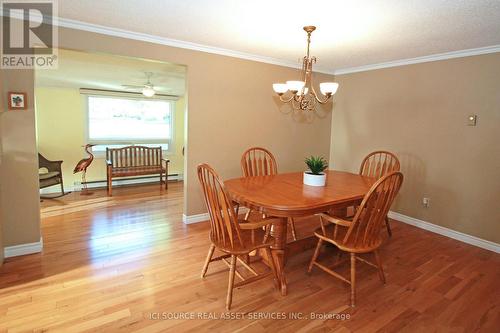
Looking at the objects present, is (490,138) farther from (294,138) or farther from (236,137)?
(236,137)

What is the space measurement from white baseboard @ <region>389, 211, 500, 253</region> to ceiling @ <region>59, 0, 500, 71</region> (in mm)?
2119

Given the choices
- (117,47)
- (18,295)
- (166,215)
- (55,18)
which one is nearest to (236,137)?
(166,215)

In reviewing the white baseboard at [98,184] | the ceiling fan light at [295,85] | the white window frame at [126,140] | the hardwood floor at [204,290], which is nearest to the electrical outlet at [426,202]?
the hardwood floor at [204,290]

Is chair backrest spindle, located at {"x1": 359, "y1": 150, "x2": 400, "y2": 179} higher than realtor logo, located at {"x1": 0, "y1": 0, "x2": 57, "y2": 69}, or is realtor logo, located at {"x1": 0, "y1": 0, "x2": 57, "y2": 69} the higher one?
realtor logo, located at {"x1": 0, "y1": 0, "x2": 57, "y2": 69}

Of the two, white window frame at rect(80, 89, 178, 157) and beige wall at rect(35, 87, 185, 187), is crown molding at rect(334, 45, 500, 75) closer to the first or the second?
white window frame at rect(80, 89, 178, 157)

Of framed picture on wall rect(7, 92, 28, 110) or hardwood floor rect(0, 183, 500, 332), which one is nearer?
hardwood floor rect(0, 183, 500, 332)

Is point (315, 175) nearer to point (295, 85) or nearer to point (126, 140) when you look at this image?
point (295, 85)

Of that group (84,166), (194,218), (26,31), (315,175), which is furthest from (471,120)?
(84,166)

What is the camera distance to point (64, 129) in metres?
5.49

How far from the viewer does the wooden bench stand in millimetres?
5262

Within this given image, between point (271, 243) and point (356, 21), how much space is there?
200cm

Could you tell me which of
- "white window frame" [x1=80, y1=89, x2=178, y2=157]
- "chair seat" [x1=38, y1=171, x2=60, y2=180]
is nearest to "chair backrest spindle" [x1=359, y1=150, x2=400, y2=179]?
"white window frame" [x1=80, y1=89, x2=178, y2=157]

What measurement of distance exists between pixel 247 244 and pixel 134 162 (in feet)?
14.8

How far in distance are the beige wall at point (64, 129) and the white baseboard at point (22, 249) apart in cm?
309
